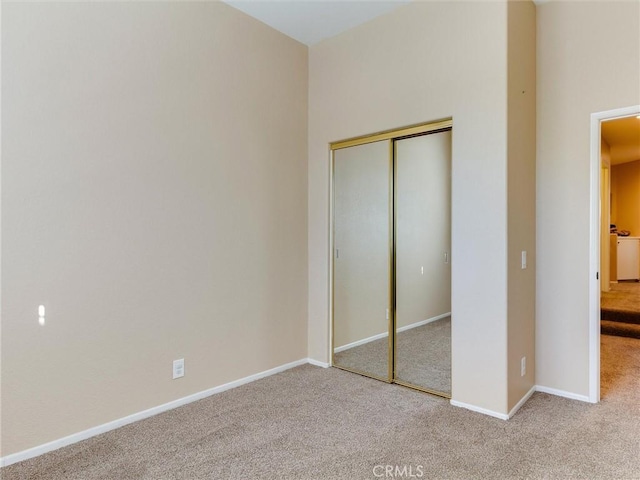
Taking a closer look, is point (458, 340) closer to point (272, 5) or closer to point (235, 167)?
point (235, 167)

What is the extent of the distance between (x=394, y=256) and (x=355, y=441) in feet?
4.78

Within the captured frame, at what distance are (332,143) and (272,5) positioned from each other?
3.83 feet

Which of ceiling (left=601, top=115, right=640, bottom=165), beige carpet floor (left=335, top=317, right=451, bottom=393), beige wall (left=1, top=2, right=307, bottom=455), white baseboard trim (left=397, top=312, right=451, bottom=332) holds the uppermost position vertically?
ceiling (left=601, top=115, right=640, bottom=165)

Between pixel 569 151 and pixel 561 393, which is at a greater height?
pixel 569 151

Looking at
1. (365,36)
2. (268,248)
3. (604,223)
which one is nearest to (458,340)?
(268,248)

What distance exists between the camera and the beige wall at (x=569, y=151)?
2.66 metres

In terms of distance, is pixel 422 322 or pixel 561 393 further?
pixel 422 322

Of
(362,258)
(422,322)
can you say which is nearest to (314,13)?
(362,258)

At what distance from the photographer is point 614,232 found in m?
7.23

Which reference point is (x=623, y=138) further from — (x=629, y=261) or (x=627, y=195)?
(x=627, y=195)

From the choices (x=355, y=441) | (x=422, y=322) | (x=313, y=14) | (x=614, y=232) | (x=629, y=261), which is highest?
(x=313, y=14)

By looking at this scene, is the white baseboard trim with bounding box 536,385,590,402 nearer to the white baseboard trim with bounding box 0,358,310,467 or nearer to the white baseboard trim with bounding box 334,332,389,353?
the white baseboard trim with bounding box 334,332,389,353

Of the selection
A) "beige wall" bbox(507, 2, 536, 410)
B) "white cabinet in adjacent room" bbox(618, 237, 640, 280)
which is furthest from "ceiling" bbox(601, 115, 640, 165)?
"beige wall" bbox(507, 2, 536, 410)

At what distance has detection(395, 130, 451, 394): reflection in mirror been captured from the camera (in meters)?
2.89
